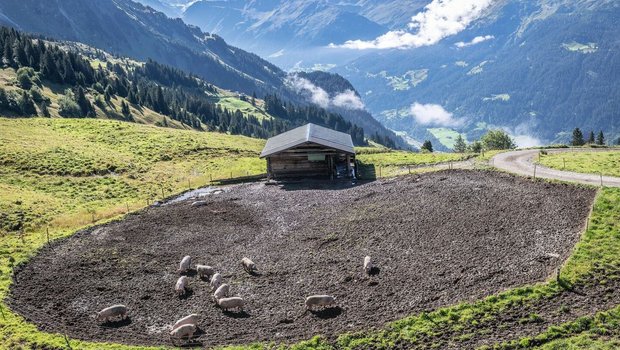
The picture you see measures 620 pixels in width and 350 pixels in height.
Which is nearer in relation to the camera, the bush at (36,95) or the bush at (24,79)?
the bush at (36,95)

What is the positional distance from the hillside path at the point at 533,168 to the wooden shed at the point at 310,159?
53.5ft

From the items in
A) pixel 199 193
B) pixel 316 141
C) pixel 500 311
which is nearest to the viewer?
pixel 500 311

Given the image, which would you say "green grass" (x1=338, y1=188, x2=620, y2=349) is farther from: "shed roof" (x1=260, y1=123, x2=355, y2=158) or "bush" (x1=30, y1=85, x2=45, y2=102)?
"bush" (x1=30, y1=85, x2=45, y2=102)

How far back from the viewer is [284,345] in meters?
21.6

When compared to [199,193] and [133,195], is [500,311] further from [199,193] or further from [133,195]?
[133,195]

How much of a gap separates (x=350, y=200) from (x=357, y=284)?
16886 millimetres

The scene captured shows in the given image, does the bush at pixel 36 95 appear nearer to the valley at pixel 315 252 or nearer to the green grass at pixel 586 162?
the valley at pixel 315 252

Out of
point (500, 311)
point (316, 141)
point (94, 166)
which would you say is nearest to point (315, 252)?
point (500, 311)

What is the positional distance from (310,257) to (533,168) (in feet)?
95.1

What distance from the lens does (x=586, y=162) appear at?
1919 inches

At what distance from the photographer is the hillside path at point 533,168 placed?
4066 centimetres

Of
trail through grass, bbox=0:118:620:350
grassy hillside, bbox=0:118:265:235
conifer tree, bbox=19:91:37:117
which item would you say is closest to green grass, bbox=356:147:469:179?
trail through grass, bbox=0:118:620:350

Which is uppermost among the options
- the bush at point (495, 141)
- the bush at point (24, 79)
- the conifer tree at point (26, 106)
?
the bush at point (24, 79)

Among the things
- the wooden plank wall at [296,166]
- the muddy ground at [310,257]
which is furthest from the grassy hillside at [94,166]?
the muddy ground at [310,257]
